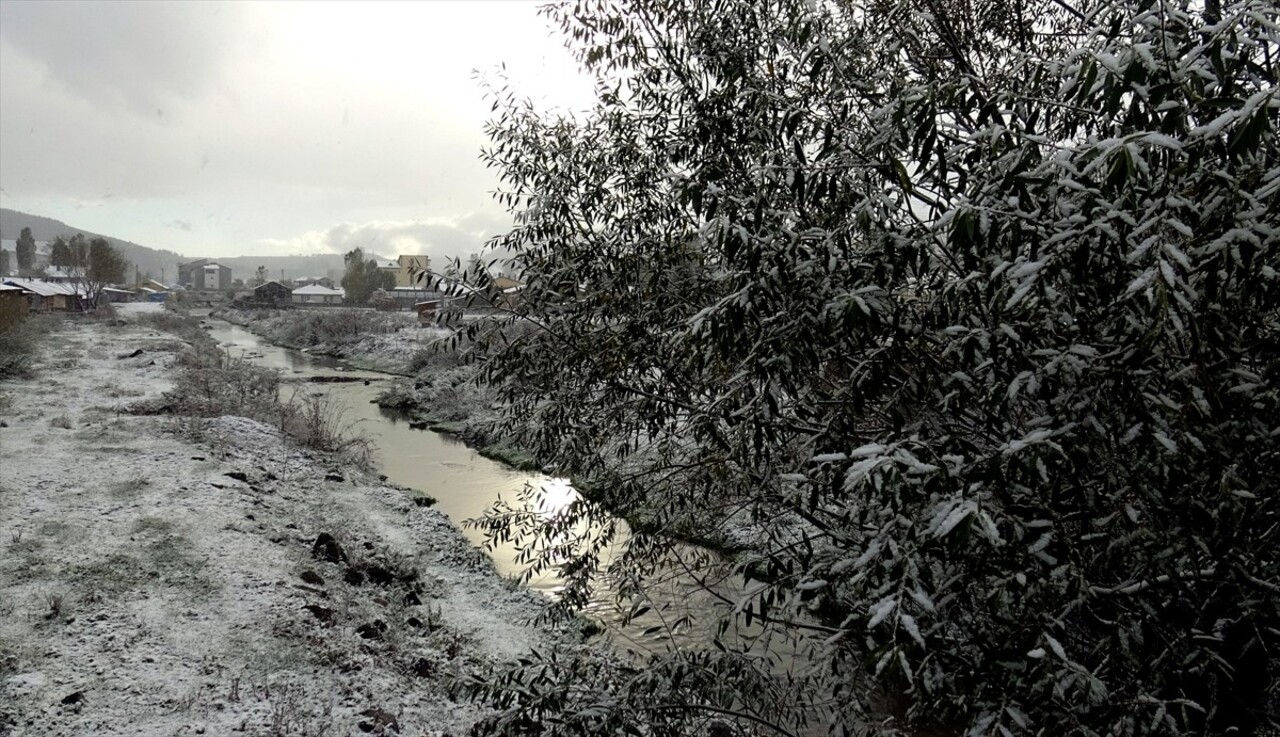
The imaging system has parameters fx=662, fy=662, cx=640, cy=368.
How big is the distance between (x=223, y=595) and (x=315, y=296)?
3600 inches

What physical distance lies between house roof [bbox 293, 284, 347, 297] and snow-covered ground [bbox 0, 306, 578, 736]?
79011 millimetres

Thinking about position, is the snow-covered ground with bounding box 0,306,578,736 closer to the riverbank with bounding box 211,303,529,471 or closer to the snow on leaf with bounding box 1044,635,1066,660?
the riverbank with bounding box 211,303,529,471

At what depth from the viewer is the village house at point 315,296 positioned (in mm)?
85463

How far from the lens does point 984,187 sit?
210 cm

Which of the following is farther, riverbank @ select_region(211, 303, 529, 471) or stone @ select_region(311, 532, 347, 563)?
riverbank @ select_region(211, 303, 529, 471)

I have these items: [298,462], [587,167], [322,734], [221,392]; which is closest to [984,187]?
[587,167]

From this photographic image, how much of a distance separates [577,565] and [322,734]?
2685 millimetres

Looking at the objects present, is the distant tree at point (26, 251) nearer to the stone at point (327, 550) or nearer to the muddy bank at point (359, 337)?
the muddy bank at point (359, 337)

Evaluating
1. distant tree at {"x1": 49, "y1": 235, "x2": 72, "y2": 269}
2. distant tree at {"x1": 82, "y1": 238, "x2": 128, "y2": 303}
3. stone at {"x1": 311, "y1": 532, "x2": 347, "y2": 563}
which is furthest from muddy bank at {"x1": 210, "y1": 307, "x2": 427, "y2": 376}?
distant tree at {"x1": 49, "y1": 235, "x2": 72, "y2": 269}

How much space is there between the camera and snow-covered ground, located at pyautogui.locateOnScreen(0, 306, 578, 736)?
18.7 ft

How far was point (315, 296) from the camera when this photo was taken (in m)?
89.4

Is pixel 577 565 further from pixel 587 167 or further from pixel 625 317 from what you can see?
pixel 587 167

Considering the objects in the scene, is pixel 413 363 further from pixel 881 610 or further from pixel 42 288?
pixel 42 288

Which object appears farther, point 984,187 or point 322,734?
point 322,734
